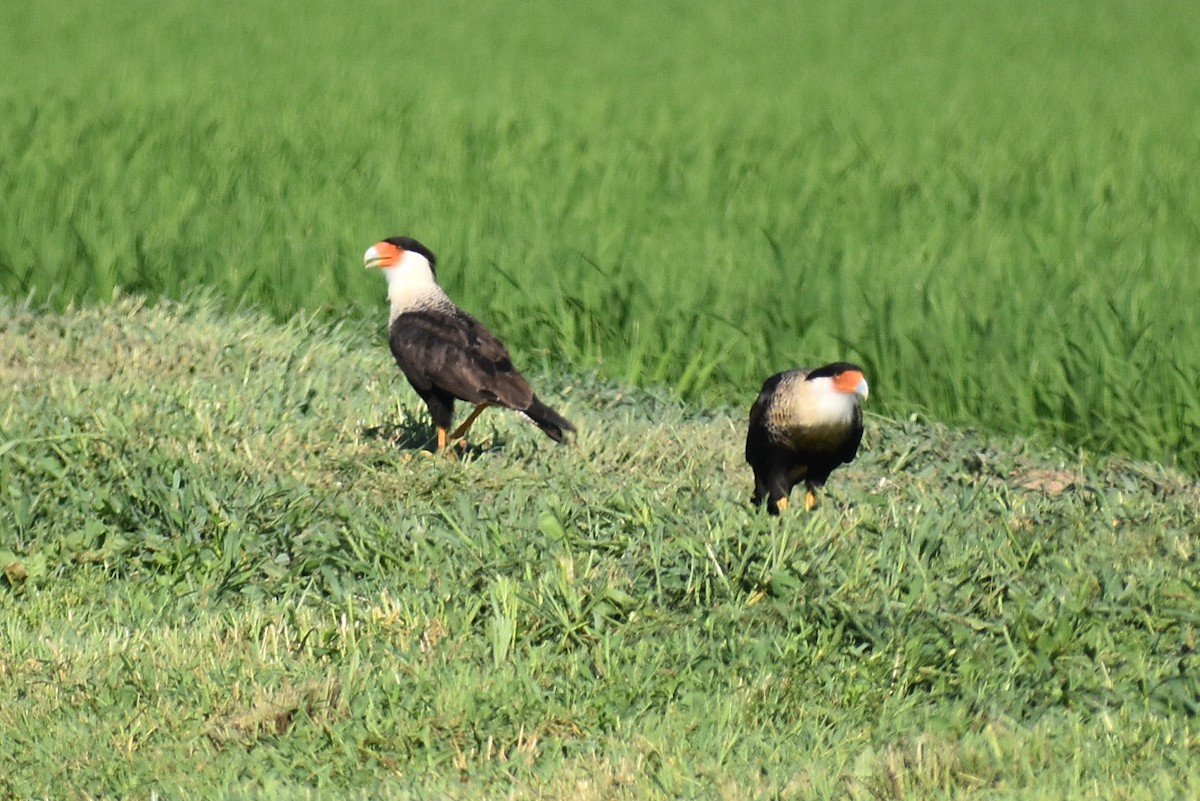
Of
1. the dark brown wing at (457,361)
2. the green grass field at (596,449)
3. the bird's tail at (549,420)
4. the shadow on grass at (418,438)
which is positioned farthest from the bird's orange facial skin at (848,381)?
the shadow on grass at (418,438)

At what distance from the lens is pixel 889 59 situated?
54.2 ft

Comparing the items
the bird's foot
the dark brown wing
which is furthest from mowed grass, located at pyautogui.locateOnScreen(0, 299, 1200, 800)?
the dark brown wing

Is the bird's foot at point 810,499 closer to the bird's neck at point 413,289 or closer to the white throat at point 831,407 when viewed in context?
the white throat at point 831,407

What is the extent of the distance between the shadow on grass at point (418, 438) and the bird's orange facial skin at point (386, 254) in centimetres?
59

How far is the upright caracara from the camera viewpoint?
19.2ft

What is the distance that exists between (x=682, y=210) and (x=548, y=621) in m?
5.01

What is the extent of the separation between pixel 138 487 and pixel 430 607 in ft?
3.85

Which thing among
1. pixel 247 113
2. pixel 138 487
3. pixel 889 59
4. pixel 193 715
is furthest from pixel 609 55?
pixel 193 715

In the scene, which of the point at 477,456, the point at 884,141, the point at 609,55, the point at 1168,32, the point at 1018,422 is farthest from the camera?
the point at 1168,32

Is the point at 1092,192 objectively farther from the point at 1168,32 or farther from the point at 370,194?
the point at 1168,32

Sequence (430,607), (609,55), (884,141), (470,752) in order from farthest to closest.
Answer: (609,55), (884,141), (430,607), (470,752)

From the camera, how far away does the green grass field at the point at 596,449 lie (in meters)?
4.01

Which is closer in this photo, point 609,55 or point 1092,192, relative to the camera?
point 1092,192

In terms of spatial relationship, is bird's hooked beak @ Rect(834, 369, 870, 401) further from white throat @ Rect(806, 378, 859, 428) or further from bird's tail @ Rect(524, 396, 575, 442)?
bird's tail @ Rect(524, 396, 575, 442)
